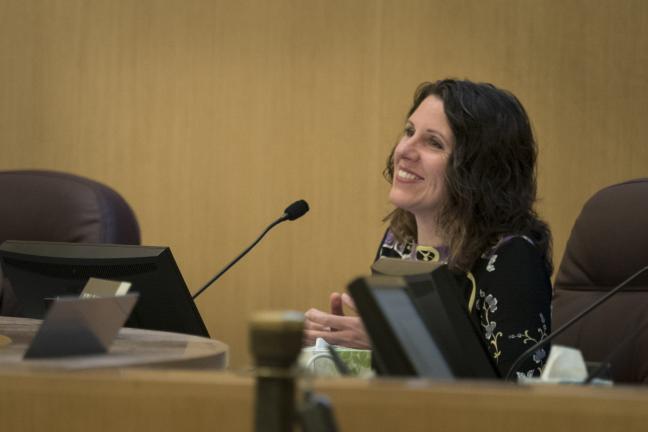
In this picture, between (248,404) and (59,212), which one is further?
(59,212)

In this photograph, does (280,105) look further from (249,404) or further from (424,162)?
(249,404)

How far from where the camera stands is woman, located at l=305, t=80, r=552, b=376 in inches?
95.3

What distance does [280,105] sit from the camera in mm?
4449

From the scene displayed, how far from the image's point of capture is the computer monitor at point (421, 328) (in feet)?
3.60

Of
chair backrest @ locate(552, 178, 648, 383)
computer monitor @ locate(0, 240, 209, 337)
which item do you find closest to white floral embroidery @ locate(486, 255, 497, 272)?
chair backrest @ locate(552, 178, 648, 383)

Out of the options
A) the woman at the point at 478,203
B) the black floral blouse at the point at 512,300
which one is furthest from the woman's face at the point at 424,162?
the black floral blouse at the point at 512,300

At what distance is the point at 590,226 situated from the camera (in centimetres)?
244

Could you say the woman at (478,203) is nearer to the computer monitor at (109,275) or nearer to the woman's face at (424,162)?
the woman's face at (424,162)

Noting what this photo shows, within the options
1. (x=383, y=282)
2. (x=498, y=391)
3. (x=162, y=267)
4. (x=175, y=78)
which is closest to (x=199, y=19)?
(x=175, y=78)

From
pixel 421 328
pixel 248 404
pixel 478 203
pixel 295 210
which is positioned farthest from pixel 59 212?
pixel 248 404

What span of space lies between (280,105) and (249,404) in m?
3.66

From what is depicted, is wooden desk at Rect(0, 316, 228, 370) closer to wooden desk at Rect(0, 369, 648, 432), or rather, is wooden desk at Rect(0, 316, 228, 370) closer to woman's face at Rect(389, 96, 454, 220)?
wooden desk at Rect(0, 369, 648, 432)

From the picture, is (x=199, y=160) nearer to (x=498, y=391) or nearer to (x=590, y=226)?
(x=590, y=226)

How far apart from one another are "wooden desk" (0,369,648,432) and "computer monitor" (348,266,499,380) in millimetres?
233
